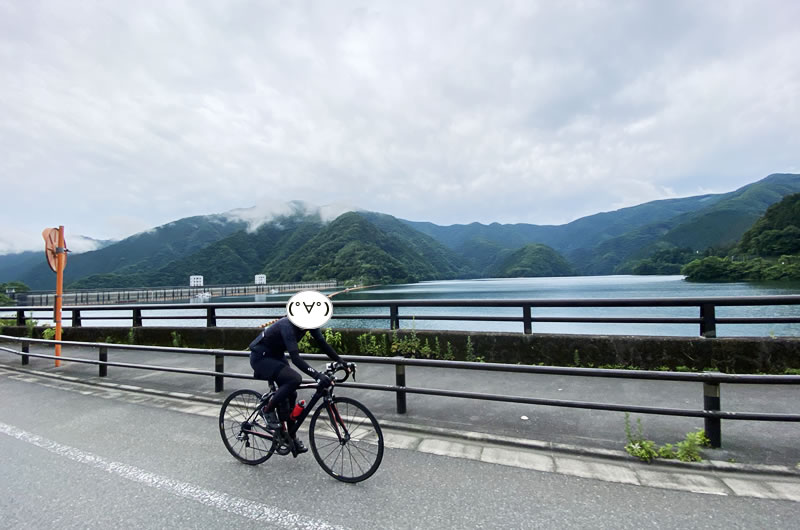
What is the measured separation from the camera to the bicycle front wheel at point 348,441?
3160 millimetres

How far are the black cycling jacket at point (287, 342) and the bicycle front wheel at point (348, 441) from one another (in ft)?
1.29

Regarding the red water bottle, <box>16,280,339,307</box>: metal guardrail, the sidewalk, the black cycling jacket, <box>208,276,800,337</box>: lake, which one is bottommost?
<box>208,276,800,337</box>: lake

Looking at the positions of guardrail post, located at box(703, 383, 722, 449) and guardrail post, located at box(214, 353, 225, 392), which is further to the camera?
guardrail post, located at box(214, 353, 225, 392)

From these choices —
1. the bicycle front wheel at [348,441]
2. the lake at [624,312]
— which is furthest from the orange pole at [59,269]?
the bicycle front wheel at [348,441]

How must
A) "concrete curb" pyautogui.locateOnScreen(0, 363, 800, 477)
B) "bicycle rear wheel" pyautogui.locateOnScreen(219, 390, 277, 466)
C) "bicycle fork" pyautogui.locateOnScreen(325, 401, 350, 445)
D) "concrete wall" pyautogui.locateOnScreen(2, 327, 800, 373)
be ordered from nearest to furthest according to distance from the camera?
1. "concrete curb" pyautogui.locateOnScreen(0, 363, 800, 477)
2. "bicycle fork" pyautogui.locateOnScreen(325, 401, 350, 445)
3. "bicycle rear wheel" pyautogui.locateOnScreen(219, 390, 277, 466)
4. "concrete wall" pyautogui.locateOnScreen(2, 327, 800, 373)

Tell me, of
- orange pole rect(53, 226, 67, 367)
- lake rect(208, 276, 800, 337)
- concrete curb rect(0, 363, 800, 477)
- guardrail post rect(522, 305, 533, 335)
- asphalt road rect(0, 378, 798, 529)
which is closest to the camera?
asphalt road rect(0, 378, 798, 529)

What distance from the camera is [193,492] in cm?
303

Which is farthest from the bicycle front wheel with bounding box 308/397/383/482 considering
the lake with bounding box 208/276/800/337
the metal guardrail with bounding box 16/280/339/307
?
the metal guardrail with bounding box 16/280/339/307

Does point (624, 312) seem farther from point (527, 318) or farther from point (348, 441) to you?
point (348, 441)

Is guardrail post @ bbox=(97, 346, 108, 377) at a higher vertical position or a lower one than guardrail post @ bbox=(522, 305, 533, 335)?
lower

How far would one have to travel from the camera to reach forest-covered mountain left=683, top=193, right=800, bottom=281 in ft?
260

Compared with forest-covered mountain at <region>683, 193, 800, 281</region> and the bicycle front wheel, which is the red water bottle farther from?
forest-covered mountain at <region>683, 193, 800, 281</region>

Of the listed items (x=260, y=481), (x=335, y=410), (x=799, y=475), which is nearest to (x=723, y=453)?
(x=799, y=475)

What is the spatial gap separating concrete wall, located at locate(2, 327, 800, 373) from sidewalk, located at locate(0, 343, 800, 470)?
0.36 meters
